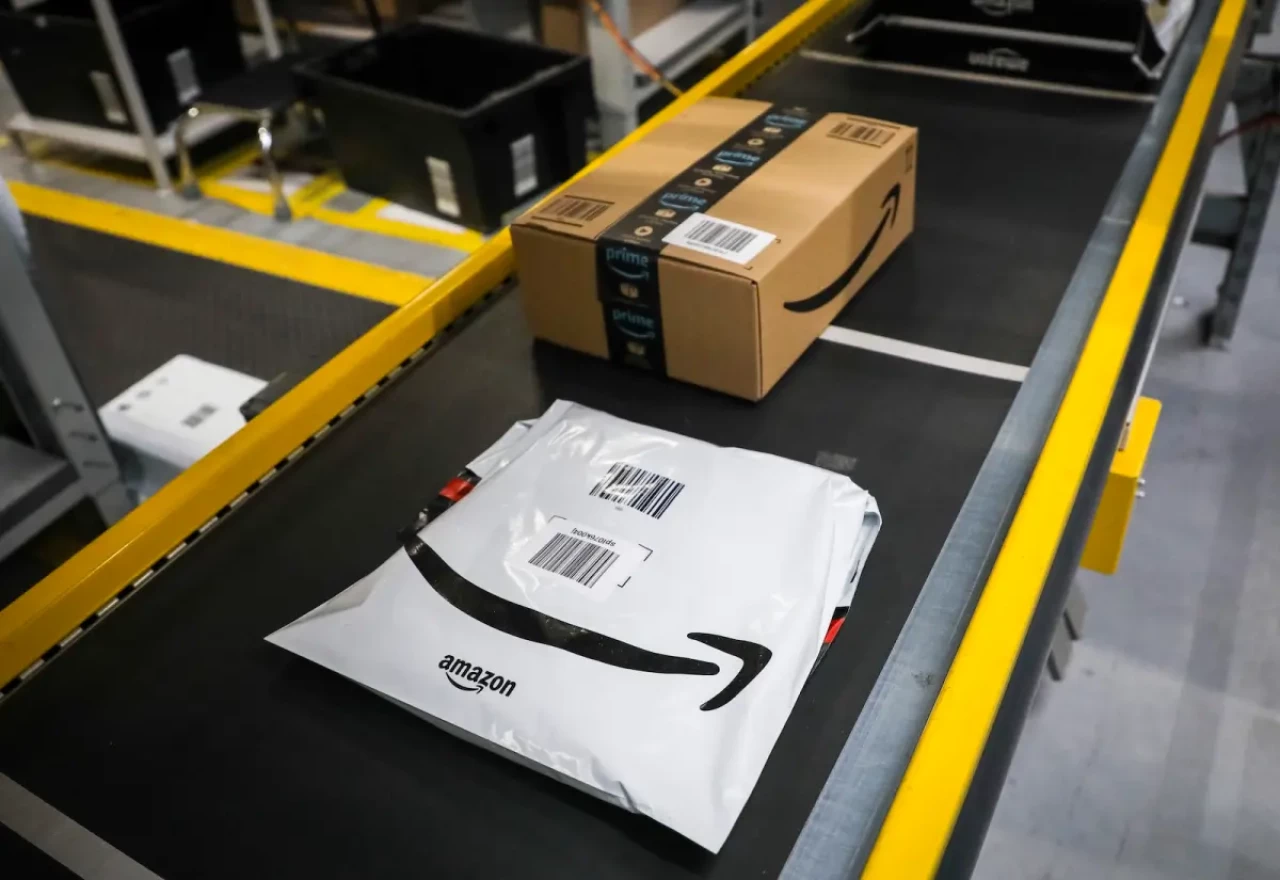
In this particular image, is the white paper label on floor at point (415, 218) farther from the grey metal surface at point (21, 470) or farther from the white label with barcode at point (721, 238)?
the white label with barcode at point (721, 238)

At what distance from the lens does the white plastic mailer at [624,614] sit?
65cm

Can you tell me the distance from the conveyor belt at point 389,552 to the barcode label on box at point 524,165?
136 cm

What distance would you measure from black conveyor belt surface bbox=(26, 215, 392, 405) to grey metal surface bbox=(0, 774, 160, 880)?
1418mm

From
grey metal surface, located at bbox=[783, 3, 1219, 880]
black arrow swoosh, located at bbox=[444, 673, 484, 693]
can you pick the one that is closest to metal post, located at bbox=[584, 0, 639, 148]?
grey metal surface, located at bbox=[783, 3, 1219, 880]

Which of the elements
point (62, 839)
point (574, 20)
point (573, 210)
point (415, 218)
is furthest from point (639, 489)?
point (574, 20)

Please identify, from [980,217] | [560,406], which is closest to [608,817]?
[560,406]

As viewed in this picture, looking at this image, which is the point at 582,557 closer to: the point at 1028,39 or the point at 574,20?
the point at 1028,39

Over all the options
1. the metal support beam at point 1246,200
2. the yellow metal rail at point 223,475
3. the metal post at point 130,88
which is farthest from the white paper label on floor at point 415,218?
the metal support beam at point 1246,200

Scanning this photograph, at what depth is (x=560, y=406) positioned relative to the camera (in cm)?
98

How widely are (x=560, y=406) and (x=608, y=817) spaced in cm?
43

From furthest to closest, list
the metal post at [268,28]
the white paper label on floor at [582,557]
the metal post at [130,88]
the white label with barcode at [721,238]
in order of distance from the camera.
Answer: the metal post at [268,28]
the metal post at [130,88]
the white label with barcode at [721,238]
the white paper label on floor at [582,557]

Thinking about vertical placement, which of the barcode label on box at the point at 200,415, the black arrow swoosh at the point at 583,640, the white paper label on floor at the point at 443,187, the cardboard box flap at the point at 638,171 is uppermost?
the cardboard box flap at the point at 638,171

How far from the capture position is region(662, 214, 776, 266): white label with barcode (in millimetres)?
911

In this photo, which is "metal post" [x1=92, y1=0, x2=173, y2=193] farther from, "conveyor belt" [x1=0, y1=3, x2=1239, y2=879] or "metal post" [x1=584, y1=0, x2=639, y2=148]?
"conveyor belt" [x1=0, y1=3, x2=1239, y2=879]
